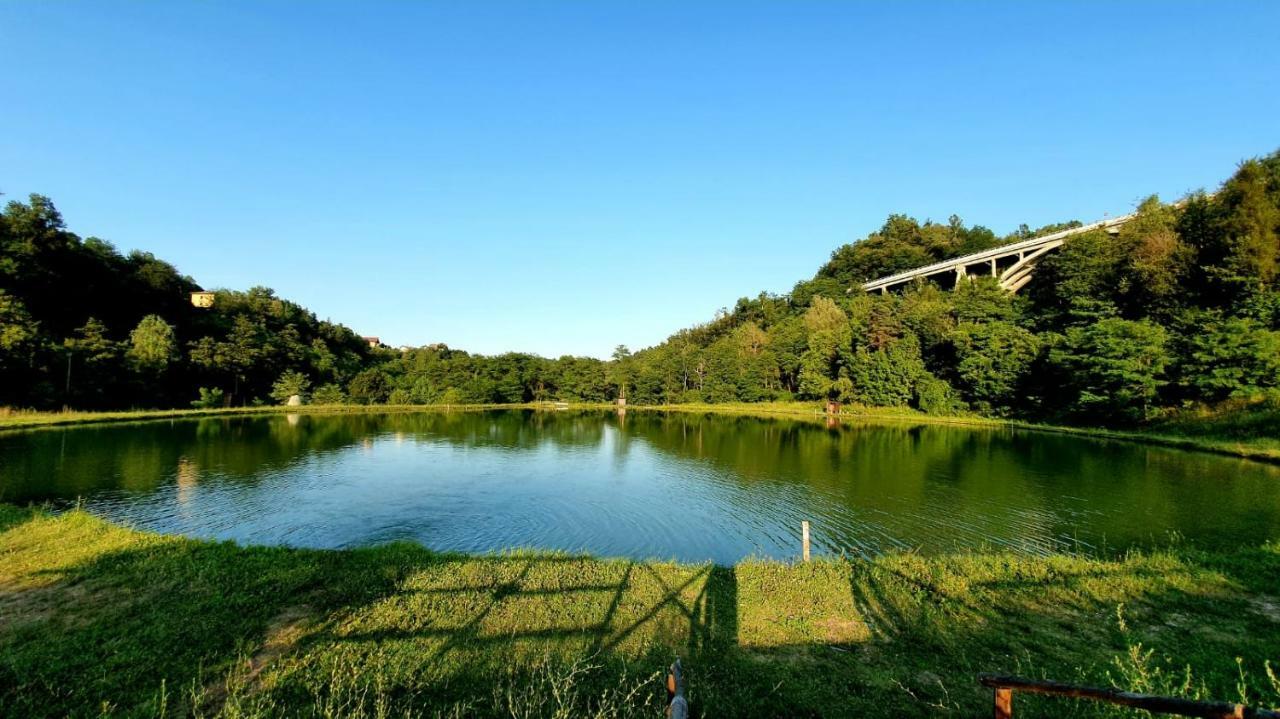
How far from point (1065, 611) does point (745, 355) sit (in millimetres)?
88183

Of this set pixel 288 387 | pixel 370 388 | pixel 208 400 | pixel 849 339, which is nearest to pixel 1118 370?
pixel 849 339

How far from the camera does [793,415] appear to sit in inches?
2798

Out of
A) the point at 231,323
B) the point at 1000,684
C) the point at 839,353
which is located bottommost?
the point at 1000,684

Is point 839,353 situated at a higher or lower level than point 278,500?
higher

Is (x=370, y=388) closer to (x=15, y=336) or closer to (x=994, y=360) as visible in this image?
(x=15, y=336)

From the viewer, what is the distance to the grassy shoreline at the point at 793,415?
31.2m

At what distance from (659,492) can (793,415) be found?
5114 centimetres

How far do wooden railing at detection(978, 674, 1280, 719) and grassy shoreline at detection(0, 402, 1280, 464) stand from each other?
124 feet

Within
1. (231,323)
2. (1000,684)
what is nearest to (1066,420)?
(1000,684)

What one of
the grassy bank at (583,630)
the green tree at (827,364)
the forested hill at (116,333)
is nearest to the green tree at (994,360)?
the green tree at (827,364)

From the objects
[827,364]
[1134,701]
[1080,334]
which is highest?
[1080,334]

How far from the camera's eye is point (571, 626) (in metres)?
8.78

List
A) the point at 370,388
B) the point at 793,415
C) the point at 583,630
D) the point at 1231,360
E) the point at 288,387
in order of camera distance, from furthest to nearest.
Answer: the point at 370,388 → the point at 288,387 → the point at 793,415 → the point at 1231,360 → the point at 583,630

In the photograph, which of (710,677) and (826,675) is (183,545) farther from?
(826,675)
